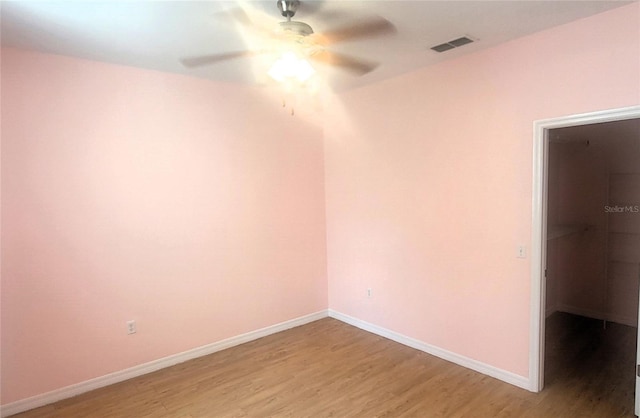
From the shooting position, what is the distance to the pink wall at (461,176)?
8.61 feet

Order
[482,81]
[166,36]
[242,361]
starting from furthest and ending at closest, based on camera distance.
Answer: [242,361] → [482,81] → [166,36]

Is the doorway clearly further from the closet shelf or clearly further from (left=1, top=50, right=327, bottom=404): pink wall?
(left=1, top=50, right=327, bottom=404): pink wall

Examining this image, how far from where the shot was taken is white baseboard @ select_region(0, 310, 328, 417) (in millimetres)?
2873

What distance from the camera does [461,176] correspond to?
3348mm

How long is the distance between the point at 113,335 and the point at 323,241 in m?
2.51

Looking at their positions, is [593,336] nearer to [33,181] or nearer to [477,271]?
[477,271]

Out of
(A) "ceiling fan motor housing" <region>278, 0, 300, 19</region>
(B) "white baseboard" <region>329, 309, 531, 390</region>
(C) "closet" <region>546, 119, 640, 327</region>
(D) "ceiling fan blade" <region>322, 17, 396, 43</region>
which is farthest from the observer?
(C) "closet" <region>546, 119, 640, 327</region>

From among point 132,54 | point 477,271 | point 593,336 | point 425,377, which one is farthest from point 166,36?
point 593,336

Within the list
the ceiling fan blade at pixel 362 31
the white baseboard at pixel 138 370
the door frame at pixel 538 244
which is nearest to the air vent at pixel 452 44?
the ceiling fan blade at pixel 362 31

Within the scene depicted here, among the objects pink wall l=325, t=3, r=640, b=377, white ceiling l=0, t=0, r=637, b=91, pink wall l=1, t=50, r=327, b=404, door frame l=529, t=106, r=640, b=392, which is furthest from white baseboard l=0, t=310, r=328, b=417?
white ceiling l=0, t=0, r=637, b=91

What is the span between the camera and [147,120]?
3.38 metres

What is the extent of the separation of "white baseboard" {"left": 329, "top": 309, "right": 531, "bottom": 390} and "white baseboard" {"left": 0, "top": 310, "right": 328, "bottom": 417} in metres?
0.63

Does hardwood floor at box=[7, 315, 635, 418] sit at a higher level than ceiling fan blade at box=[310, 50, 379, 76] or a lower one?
→ lower

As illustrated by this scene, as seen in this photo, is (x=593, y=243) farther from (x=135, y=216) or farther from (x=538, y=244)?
(x=135, y=216)
